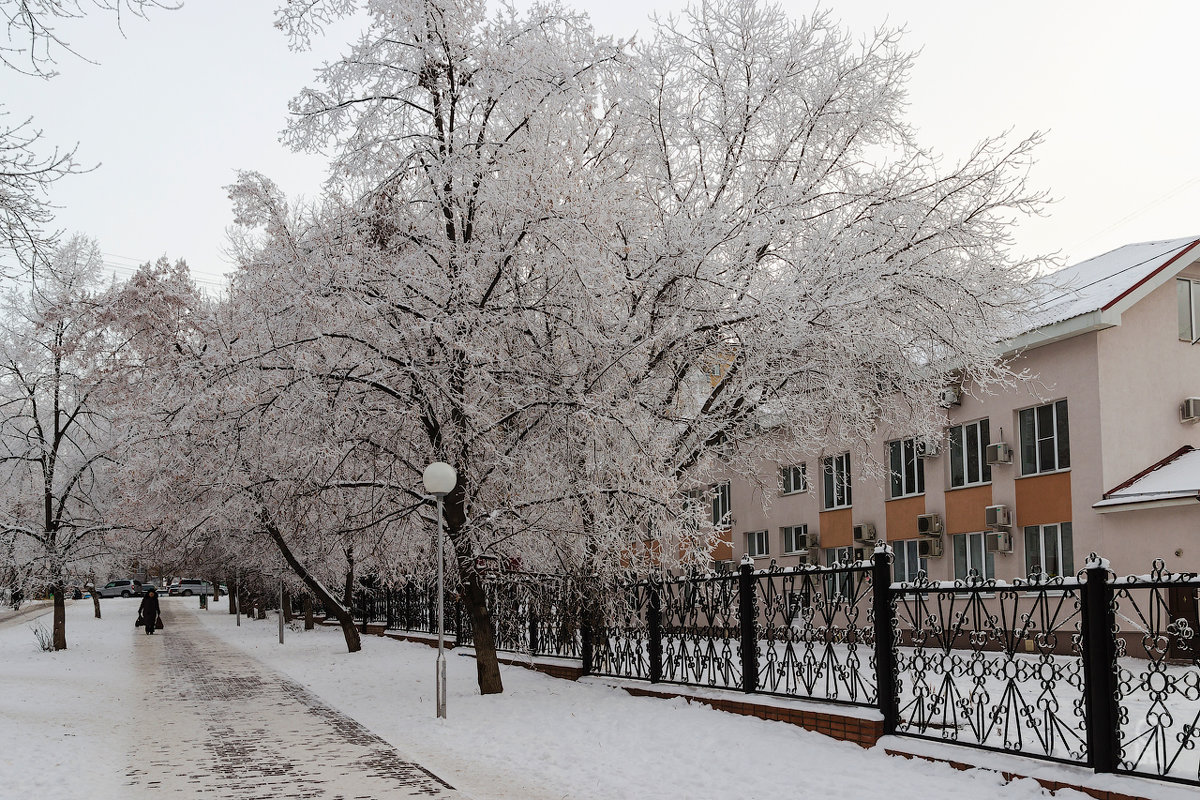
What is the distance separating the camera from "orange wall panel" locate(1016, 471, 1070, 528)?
70.2ft

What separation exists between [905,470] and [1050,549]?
540 centimetres

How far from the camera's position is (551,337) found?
14.0 metres

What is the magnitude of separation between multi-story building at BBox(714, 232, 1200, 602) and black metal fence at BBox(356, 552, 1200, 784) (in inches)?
71.3

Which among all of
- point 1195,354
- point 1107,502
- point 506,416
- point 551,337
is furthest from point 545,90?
point 1195,354

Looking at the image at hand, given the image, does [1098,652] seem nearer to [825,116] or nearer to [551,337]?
[551,337]

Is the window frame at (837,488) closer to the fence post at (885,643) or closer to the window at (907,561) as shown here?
the window at (907,561)

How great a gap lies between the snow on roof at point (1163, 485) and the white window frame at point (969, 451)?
356cm

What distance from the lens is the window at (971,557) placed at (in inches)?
937

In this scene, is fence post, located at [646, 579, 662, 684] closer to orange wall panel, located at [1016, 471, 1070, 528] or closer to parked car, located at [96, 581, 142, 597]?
orange wall panel, located at [1016, 471, 1070, 528]

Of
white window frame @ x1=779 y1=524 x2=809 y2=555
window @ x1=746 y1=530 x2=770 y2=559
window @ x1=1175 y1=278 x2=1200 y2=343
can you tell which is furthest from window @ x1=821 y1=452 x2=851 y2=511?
window @ x1=1175 y1=278 x2=1200 y2=343

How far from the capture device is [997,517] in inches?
881

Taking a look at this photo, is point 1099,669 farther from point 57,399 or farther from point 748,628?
point 57,399

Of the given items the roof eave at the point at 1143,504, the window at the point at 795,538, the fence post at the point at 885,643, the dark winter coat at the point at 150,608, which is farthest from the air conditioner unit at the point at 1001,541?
the dark winter coat at the point at 150,608

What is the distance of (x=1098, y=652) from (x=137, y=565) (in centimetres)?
3183
